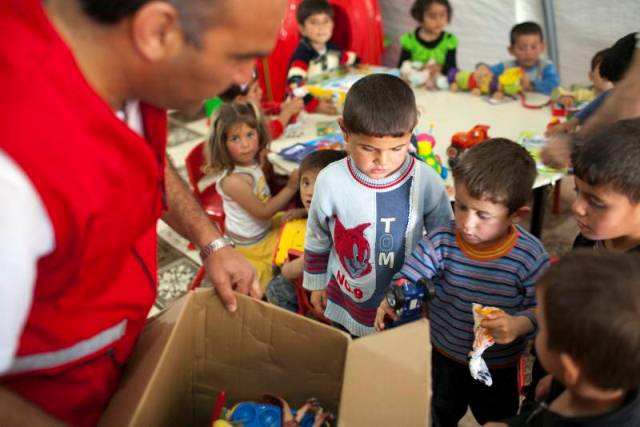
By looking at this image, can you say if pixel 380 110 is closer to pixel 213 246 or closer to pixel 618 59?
pixel 213 246

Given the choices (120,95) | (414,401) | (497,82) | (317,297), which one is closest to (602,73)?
(497,82)

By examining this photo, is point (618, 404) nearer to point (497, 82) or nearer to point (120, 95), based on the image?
point (120, 95)

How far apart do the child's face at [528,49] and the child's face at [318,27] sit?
3.83 ft

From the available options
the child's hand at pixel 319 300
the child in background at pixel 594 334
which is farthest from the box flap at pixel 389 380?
the child's hand at pixel 319 300

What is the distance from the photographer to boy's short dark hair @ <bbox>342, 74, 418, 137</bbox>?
1.45 metres

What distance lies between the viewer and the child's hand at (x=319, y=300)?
1802 millimetres

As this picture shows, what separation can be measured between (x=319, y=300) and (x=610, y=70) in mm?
1700

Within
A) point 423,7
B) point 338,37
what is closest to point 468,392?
point 423,7

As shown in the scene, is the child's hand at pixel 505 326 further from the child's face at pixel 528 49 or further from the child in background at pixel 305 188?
the child's face at pixel 528 49

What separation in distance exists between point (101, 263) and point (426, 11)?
3.41 metres

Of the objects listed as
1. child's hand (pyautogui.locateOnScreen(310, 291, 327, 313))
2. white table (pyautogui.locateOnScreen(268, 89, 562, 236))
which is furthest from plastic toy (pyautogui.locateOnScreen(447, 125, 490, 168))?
child's hand (pyautogui.locateOnScreen(310, 291, 327, 313))

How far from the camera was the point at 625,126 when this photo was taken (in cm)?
134

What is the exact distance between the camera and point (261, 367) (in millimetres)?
1238

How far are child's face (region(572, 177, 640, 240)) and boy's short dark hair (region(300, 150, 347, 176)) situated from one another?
845 millimetres
